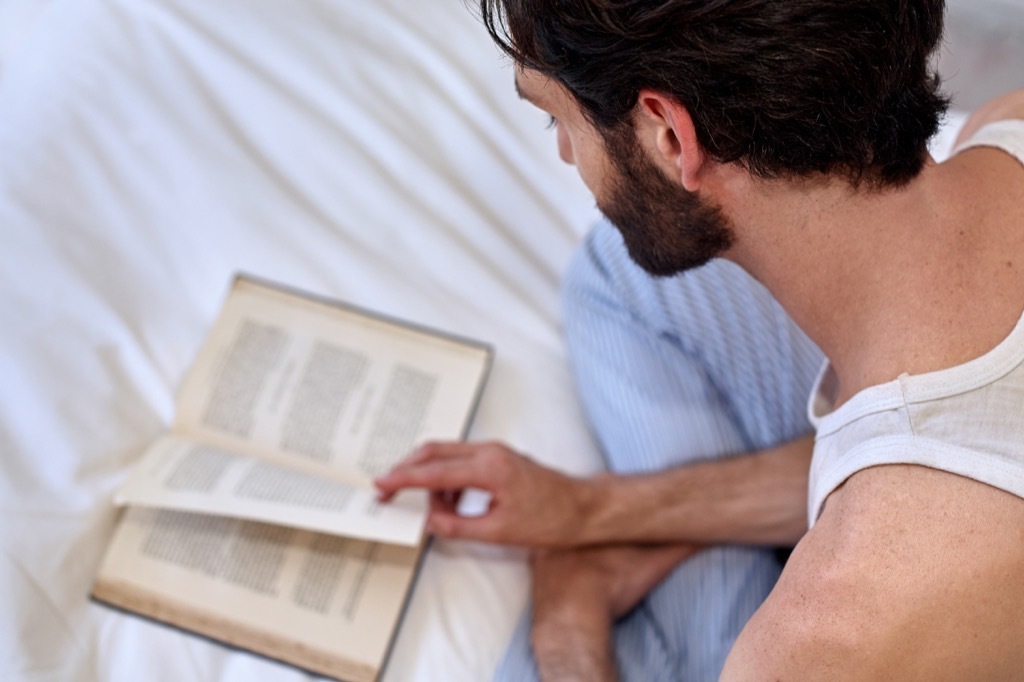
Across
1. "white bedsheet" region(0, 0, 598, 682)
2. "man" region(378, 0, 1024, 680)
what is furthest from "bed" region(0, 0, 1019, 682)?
"man" region(378, 0, 1024, 680)

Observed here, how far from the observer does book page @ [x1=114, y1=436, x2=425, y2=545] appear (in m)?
0.86

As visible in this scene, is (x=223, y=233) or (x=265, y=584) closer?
(x=265, y=584)

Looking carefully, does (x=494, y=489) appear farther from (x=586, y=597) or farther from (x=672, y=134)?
(x=672, y=134)

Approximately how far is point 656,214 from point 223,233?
516 mm

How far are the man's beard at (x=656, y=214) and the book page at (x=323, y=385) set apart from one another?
0.28m

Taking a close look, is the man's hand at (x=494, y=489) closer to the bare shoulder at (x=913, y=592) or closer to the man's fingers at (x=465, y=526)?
the man's fingers at (x=465, y=526)

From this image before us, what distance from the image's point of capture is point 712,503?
95 cm

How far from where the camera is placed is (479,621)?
36.0 inches

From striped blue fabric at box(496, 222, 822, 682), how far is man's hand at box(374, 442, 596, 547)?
3.2 inches

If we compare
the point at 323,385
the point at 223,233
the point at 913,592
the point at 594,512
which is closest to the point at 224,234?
the point at 223,233

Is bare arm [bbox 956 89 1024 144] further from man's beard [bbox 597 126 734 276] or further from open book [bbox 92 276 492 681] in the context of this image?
open book [bbox 92 276 492 681]

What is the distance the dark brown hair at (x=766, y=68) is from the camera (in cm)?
62

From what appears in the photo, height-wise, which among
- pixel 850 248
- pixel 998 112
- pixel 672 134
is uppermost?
pixel 672 134

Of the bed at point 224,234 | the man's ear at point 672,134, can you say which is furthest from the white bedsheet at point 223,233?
the man's ear at point 672,134
